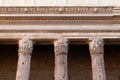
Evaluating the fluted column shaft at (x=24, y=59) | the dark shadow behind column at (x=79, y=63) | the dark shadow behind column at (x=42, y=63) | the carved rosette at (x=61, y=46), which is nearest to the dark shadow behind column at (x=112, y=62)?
the dark shadow behind column at (x=79, y=63)

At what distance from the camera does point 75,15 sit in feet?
47.9

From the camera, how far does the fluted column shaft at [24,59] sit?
13.6m

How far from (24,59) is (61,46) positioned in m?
1.85

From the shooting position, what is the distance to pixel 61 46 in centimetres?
1414

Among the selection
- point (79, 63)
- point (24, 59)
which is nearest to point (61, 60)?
point (24, 59)

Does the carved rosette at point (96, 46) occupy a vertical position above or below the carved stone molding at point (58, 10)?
below

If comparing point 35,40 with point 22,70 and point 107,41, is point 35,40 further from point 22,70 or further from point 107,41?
point 107,41

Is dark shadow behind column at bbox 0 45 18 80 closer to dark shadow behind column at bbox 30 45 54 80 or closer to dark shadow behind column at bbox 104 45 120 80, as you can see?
dark shadow behind column at bbox 30 45 54 80

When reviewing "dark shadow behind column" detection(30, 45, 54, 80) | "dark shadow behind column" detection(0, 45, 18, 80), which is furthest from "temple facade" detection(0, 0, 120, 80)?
"dark shadow behind column" detection(0, 45, 18, 80)

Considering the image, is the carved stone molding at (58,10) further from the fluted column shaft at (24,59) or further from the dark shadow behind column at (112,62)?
the dark shadow behind column at (112,62)

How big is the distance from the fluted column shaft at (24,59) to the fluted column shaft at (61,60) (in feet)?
4.25

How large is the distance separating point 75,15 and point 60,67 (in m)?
2.71

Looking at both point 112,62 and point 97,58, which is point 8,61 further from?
point 112,62

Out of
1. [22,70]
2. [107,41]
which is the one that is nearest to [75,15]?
[107,41]
